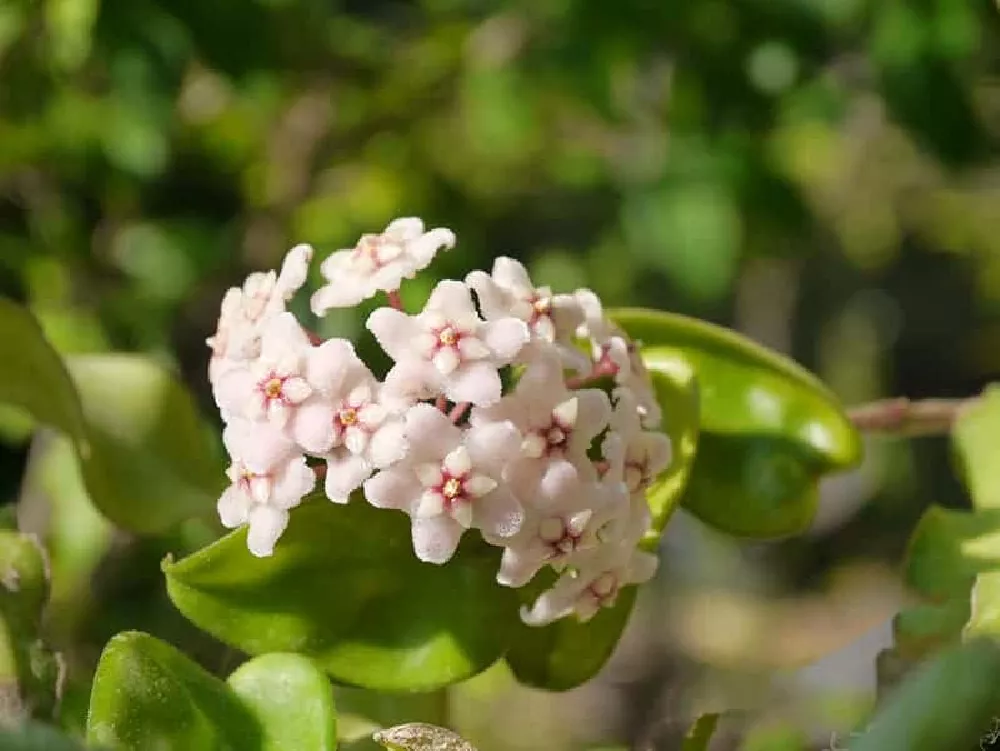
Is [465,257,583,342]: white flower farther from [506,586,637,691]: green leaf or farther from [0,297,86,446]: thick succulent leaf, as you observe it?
[0,297,86,446]: thick succulent leaf

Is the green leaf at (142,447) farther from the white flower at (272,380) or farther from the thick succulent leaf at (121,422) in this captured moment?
the white flower at (272,380)

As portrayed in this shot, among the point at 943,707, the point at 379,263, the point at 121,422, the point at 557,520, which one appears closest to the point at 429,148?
the point at 121,422

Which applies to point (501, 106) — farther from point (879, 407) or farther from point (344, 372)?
point (344, 372)

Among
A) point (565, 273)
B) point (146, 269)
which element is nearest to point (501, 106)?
point (565, 273)

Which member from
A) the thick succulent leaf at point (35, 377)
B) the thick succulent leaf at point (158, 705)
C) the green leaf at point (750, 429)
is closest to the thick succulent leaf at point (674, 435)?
the green leaf at point (750, 429)

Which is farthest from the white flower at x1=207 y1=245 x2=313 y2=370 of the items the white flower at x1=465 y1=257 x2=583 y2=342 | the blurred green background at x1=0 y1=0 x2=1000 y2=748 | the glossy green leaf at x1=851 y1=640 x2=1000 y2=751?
the glossy green leaf at x1=851 y1=640 x2=1000 y2=751

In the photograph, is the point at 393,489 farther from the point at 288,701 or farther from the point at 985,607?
the point at 985,607
